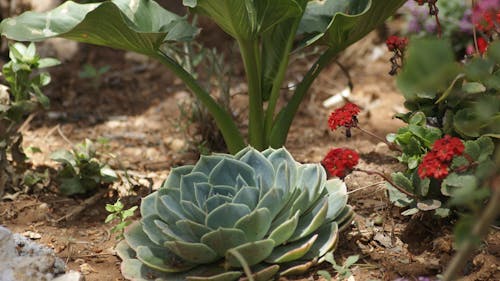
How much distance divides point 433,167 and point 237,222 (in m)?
0.59

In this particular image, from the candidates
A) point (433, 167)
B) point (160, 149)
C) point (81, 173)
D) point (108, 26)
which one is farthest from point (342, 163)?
point (160, 149)

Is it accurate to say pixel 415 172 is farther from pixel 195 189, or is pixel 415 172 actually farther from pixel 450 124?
pixel 195 189

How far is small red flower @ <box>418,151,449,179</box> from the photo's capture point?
2056mm

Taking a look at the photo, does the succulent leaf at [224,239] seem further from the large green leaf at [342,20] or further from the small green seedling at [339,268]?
the large green leaf at [342,20]

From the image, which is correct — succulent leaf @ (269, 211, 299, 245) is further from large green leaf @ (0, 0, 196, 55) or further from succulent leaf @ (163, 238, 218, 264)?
large green leaf @ (0, 0, 196, 55)

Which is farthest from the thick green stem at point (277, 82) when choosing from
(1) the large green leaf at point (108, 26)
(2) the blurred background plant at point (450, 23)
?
(2) the blurred background plant at point (450, 23)

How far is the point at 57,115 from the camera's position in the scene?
398cm

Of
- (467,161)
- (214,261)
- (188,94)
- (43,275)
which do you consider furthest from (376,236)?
(188,94)

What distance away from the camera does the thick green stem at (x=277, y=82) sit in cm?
281

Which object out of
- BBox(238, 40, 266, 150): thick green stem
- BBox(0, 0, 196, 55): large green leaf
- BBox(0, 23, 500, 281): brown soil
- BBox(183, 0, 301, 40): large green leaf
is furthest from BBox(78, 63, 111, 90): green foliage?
BBox(183, 0, 301, 40): large green leaf

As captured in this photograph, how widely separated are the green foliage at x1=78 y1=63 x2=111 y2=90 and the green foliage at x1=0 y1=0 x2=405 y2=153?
1357 mm

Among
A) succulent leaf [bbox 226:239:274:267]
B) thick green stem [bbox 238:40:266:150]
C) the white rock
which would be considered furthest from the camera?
thick green stem [bbox 238:40:266:150]

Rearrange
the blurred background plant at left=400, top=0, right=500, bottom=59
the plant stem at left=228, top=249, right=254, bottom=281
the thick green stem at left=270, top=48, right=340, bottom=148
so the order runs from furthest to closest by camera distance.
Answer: the blurred background plant at left=400, top=0, right=500, bottom=59, the thick green stem at left=270, top=48, right=340, bottom=148, the plant stem at left=228, top=249, right=254, bottom=281

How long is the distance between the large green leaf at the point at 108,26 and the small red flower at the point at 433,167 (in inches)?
40.5
